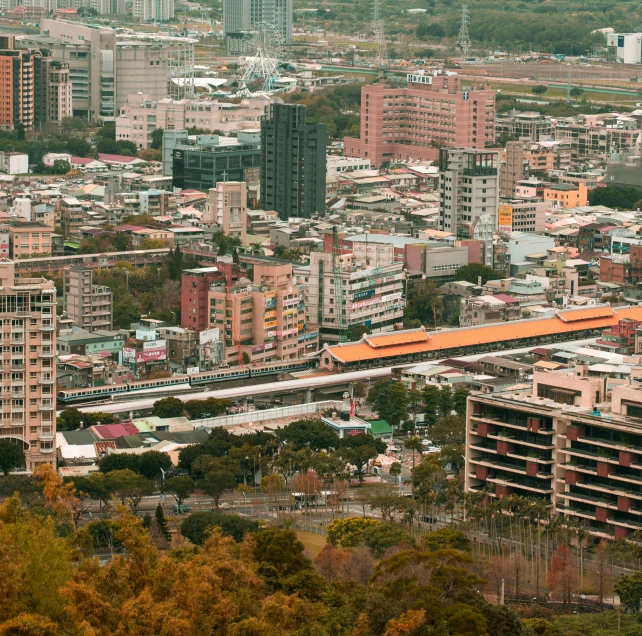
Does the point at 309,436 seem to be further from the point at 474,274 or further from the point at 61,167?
the point at 61,167

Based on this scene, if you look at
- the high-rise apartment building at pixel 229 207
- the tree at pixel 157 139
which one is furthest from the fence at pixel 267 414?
the tree at pixel 157 139

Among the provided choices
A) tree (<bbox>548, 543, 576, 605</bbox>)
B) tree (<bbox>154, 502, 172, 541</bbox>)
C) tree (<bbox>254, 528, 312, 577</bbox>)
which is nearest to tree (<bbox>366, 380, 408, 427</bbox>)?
tree (<bbox>154, 502, 172, 541</bbox>)

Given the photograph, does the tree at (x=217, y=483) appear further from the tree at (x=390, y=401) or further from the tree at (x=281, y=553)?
the tree at (x=281, y=553)

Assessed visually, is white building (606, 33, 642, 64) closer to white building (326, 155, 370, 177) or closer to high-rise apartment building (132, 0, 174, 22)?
high-rise apartment building (132, 0, 174, 22)

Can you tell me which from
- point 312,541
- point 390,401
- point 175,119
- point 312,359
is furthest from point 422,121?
point 312,541

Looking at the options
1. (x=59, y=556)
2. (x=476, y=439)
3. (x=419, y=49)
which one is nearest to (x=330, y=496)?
(x=476, y=439)
